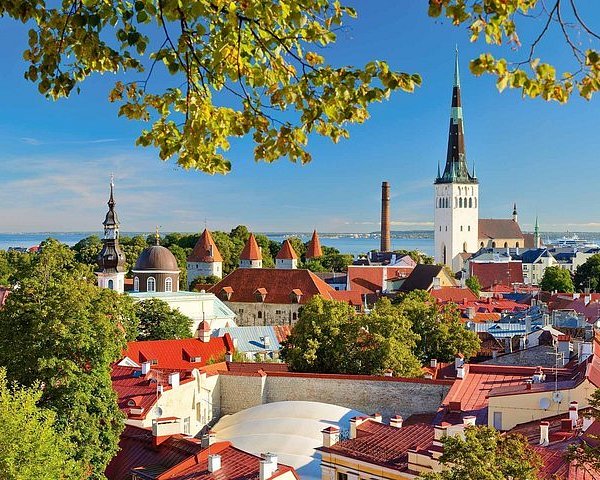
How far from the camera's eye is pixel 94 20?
5.19 meters

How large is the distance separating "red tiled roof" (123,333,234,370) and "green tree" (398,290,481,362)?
880 centimetres

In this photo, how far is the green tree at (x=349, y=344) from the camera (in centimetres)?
2714

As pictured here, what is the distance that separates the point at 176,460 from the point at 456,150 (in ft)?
343

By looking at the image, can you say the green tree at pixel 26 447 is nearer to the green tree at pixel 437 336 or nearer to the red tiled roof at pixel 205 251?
the green tree at pixel 437 336

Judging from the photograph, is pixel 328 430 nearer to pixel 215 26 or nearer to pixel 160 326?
pixel 215 26

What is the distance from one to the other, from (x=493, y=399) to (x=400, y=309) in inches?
515

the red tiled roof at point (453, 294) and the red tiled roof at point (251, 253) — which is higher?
the red tiled roof at point (251, 253)

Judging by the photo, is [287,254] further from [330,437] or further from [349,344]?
[330,437]

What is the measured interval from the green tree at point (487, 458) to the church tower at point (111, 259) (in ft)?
130

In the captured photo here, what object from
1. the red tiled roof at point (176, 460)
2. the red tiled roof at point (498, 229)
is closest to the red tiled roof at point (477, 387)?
the red tiled roof at point (176, 460)

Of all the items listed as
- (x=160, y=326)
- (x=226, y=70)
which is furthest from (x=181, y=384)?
(x=226, y=70)

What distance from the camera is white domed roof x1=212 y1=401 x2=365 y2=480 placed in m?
18.5

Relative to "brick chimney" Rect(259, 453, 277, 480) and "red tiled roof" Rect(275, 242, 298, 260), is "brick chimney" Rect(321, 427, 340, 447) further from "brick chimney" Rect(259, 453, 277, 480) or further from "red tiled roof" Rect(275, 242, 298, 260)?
"red tiled roof" Rect(275, 242, 298, 260)

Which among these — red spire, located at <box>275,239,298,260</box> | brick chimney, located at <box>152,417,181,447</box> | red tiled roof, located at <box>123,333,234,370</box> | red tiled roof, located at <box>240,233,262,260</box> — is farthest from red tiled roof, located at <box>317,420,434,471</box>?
red spire, located at <box>275,239,298,260</box>
